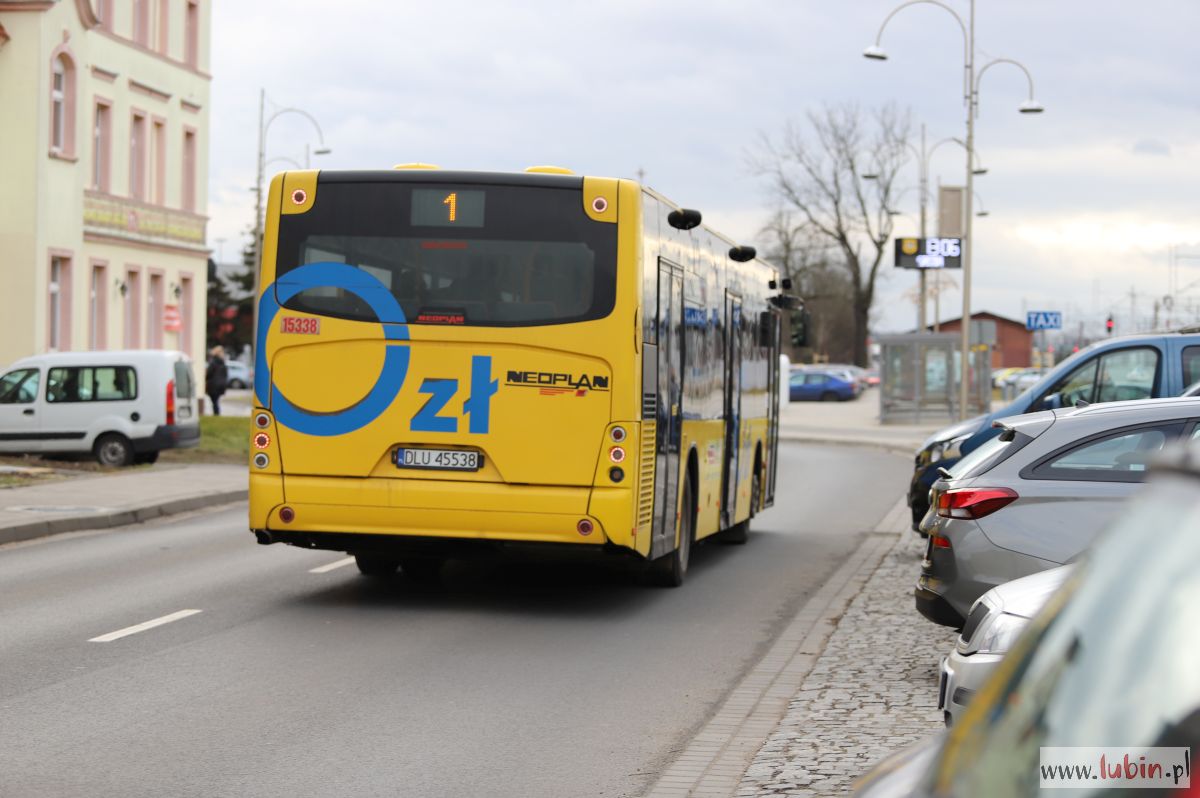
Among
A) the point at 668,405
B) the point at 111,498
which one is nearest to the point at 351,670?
the point at 668,405

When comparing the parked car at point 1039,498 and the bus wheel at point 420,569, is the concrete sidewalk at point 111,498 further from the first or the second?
the parked car at point 1039,498

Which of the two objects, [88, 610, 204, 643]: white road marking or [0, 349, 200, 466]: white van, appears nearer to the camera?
[88, 610, 204, 643]: white road marking

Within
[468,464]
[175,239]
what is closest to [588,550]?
[468,464]

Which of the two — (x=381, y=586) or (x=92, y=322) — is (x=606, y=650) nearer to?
(x=381, y=586)

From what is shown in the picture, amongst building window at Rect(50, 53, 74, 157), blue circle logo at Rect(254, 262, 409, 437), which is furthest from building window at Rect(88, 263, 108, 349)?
blue circle logo at Rect(254, 262, 409, 437)

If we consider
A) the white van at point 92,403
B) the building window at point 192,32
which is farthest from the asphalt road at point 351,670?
the building window at point 192,32

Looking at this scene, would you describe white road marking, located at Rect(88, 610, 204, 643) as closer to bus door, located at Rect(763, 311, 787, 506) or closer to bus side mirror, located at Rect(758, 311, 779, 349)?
bus side mirror, located at Rect(758, 311, 779, 349)

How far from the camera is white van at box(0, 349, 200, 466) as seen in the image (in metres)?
27.2

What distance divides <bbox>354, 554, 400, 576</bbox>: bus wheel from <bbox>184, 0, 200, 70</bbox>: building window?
3879cm

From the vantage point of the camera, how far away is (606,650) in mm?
10438

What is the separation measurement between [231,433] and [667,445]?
24351mm

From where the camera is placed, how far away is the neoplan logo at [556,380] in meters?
11.5

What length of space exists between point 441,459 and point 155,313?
127ft

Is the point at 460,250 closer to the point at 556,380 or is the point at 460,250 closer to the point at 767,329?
the point at 556,380
